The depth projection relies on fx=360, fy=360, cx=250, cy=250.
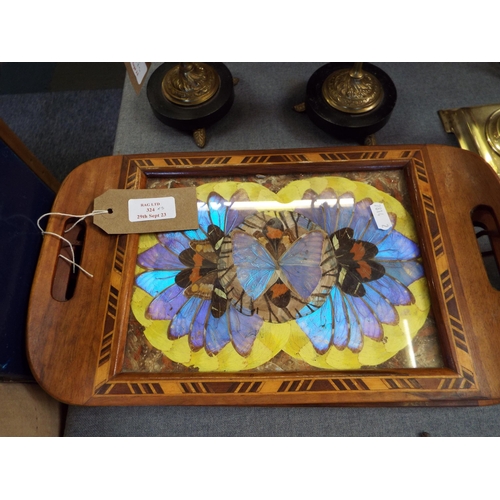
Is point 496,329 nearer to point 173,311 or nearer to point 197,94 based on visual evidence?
point 173,311

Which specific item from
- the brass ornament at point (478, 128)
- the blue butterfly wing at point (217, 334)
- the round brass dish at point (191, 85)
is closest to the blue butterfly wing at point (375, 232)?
the blue butterfly wing at point (217, 334)

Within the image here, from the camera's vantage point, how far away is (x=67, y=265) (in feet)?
2.76

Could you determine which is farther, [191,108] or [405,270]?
[191,108]

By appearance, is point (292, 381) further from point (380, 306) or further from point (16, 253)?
point (16, 253)

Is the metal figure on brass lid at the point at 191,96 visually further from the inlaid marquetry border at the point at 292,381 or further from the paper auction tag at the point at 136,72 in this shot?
the inlaid marquetry border at the point at 292,381

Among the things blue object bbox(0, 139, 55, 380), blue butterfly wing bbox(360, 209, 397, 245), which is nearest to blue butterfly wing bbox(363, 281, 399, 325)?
blue butterfly wing bbox(360, 209, 397, 245)

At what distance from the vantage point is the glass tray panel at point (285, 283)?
29.7 inches

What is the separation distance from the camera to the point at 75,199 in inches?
33.8

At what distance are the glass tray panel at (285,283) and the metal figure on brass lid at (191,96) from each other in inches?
14.8

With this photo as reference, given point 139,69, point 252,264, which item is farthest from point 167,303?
point 139,69

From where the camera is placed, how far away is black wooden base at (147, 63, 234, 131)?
3.92 feet

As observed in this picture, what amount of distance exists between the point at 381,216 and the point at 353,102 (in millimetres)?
487

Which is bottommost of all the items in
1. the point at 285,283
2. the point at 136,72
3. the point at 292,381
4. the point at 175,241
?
the point at 292,381

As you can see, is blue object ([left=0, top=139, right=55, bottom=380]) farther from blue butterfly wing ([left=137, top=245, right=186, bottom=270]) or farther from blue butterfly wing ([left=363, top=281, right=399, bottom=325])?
blue butterfly wing ([left=363, top=281, right=399, bottom=325])
